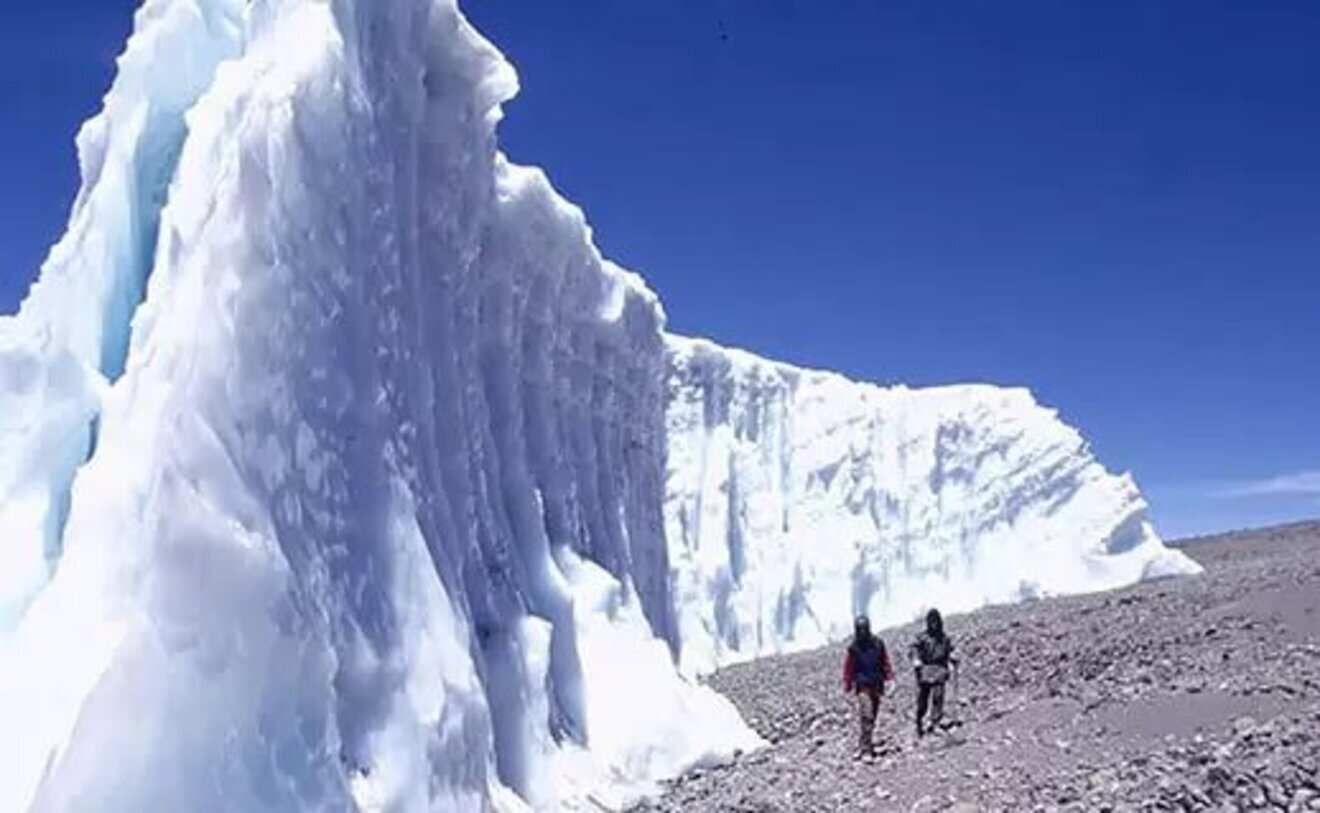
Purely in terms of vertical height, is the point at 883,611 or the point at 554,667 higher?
the point at 883,611

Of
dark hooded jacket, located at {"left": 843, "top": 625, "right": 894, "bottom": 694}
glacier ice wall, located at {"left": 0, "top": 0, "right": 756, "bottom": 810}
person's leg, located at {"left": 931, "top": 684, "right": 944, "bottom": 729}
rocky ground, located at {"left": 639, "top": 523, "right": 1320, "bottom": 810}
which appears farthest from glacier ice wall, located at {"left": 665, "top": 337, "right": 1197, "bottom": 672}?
dark hooded jacket, located at {"left": 843, "top": 625, "right": 894, "bottom": 694}

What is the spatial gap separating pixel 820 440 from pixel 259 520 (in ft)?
131

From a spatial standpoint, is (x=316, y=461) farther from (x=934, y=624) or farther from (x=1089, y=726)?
(x=1089, y=726)

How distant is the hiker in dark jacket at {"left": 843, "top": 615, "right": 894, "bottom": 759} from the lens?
51.0ft

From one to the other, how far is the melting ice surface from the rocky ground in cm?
213

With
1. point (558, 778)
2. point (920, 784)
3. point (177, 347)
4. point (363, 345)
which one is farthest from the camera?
point (558, 778)

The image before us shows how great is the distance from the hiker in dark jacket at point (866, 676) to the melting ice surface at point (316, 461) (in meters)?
2.61

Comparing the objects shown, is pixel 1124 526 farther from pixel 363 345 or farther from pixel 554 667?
pixel 363 345

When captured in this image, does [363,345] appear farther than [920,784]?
No

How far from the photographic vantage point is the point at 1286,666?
624 inches

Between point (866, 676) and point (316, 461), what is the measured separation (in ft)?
22.6

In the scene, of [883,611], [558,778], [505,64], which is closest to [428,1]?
[505,64]

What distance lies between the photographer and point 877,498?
4862cm

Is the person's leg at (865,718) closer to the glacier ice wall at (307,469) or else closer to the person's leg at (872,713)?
the person's leg at (872,713)
